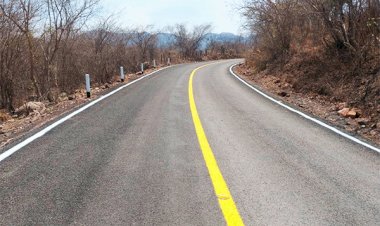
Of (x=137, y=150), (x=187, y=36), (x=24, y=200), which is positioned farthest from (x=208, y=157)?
(x=187, y=36)

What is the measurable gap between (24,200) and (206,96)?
10.3m

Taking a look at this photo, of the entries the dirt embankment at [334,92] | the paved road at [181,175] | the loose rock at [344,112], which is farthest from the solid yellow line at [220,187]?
the loose rock at [344,112]

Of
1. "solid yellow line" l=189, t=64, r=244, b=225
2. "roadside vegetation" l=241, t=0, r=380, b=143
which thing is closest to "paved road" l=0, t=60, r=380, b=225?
"solid yellow line" l=189, t=64, r=244, b=225

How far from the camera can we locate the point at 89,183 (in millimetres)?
5137

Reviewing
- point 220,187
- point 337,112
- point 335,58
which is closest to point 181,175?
point 220,187

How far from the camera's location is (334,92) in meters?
13.4

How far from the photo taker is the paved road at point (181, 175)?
4320 mm

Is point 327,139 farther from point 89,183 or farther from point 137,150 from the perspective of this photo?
point 89,183

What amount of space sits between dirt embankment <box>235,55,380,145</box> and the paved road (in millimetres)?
1579

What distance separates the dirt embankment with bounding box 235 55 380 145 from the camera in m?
10.0

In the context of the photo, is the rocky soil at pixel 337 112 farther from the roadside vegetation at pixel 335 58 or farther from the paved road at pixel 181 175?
the paved road at pixel 181 175

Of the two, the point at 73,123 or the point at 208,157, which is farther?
the point at 73,123

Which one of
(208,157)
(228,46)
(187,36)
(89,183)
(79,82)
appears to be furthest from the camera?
(228,46)

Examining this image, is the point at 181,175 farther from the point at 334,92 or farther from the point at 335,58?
Result: the point at 335,58
